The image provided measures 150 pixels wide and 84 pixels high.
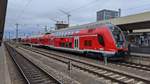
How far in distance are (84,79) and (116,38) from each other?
7835mm

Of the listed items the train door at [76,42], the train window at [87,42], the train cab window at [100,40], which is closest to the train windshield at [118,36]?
the train cab window at [100,40]

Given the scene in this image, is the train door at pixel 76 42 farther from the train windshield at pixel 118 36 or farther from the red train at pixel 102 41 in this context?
the train windshield at pixel 118 36

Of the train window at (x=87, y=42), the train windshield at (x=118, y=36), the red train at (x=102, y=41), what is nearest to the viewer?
the red train at (x=102, y=41)

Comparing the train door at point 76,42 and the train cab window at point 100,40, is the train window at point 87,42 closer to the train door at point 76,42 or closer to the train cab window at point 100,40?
the train cab window at point 100,40

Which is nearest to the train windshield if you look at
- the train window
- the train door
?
the train window

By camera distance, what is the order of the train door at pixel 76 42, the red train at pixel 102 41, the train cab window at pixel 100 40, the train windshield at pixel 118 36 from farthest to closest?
the train door at pixel 76 42 < the train cab window at pixel 100 40 < the train windshield at pixel 118 36 < the red train at pixel 102 41

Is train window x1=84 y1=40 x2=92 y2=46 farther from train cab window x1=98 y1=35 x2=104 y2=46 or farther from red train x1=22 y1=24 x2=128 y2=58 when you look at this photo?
train cab window x1=98 y1=35 x2=104 y2=46

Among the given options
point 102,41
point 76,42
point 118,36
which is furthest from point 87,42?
point 118,36

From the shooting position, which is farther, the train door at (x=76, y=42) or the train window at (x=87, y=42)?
the train door at (x=76, y=42)

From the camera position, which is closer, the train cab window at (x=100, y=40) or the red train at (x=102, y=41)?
the red train at (x=102, y=41)

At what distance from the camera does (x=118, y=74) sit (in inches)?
510

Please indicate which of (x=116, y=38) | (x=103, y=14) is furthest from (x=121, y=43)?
(x=103, y=14)

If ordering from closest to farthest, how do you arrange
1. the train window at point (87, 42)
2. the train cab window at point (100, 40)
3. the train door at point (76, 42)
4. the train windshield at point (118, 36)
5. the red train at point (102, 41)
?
1. the red train at point (102, 41)
2. the train windshield at point (118, 36)
3. the train cab window at point (100, 40)
4. the train window at point (87, 42)
5. the train door at point (76, 42)

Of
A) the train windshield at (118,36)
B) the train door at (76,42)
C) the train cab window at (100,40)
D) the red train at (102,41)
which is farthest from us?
the train door at (76,42)
